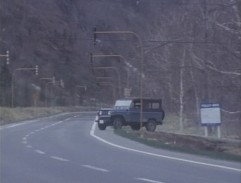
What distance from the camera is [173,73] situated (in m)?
60.0

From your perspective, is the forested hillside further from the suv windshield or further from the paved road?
the paved road

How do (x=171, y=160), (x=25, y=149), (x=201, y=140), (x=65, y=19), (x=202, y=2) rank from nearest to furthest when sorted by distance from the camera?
(x=171, y=160)
(x=25, y=149)
(x=201, y=140)
(x=202, y=2)
(x=65, y=19)

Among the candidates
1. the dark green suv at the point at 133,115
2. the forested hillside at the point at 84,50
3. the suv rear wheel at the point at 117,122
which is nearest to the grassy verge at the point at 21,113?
the forested hillside at the point at 84,50

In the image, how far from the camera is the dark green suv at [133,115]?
54.5 metres

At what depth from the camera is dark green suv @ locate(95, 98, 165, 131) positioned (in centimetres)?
5450

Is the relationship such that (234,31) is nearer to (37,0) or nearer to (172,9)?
(172,9)

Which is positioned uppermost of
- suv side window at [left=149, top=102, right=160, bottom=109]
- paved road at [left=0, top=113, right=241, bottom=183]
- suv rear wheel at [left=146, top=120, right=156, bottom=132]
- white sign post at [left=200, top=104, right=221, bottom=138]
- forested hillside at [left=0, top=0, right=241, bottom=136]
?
forested hillside at [left=0, top=0, right=241, bottom=136]

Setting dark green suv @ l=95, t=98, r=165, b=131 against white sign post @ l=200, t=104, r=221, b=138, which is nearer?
white sign post @ l=200, t=104, r=221, b=138

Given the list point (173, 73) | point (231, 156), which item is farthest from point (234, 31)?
point (173, 73)

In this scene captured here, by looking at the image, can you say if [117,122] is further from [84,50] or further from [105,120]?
[84,50]

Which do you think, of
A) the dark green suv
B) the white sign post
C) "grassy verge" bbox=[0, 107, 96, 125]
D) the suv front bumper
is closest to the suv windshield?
the dark green suv

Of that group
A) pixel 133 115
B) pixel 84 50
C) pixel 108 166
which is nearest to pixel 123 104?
pixel 133 115

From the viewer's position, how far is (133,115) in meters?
54.6

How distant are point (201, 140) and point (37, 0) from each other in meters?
145
